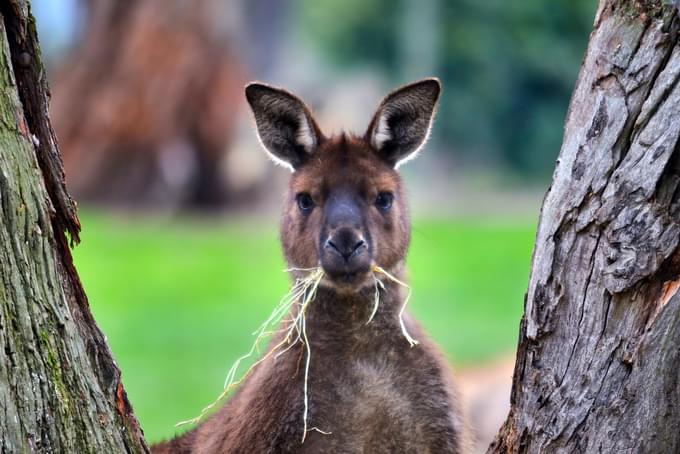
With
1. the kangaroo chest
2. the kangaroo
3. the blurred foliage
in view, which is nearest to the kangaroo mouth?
the kangaroo

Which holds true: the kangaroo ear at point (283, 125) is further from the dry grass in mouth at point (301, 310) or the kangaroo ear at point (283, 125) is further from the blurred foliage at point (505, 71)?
the blurred foliage at point (505, 71)

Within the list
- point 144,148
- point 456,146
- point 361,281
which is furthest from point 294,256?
point 456,146

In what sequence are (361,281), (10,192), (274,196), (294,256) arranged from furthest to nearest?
Result: (274,196) < (294,256) < (361,281) < (10,192)

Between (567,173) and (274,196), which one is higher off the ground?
(274,196)

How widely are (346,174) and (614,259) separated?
2.17m

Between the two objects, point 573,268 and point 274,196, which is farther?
point 274,196

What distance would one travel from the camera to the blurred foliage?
2461cm

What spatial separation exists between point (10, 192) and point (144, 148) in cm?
1656

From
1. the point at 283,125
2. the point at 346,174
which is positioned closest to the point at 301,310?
the point at 346,174

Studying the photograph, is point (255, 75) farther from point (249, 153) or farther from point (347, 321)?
point (347, 321)

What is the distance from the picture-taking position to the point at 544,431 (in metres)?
4.48

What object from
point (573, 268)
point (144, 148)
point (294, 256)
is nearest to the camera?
point (573, 268)

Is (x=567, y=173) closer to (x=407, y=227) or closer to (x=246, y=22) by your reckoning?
(x=407, y=227)

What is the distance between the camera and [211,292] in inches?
608
